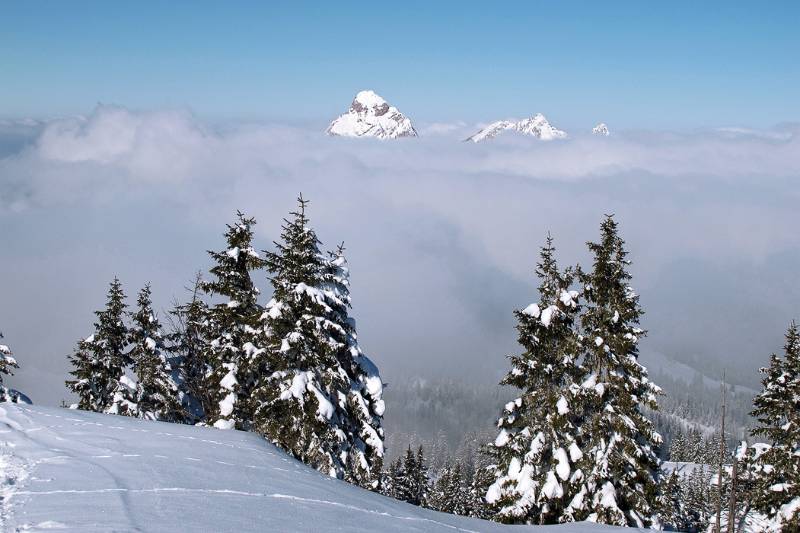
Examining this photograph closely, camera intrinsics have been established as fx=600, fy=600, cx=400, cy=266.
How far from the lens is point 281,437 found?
66.4 ft

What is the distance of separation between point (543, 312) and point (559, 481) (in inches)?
229

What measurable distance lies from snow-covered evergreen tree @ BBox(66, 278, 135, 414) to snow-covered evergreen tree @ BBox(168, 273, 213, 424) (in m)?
2.70

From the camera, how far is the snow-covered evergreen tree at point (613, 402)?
2009 centimetres

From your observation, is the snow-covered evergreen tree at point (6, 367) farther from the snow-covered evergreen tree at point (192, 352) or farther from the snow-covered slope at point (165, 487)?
the snow-covered slope at point (165, 487)

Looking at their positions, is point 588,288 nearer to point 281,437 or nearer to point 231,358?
point 281,437

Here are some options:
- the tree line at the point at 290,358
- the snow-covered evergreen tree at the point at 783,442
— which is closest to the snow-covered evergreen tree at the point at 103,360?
the tree line at the point at 290,358

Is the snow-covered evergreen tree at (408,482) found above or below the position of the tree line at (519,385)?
below

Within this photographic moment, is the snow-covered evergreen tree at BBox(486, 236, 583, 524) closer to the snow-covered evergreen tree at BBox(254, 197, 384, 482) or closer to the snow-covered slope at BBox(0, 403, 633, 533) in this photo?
the snow-covered evergreen tree at BBox(254, 197, 384, 482)

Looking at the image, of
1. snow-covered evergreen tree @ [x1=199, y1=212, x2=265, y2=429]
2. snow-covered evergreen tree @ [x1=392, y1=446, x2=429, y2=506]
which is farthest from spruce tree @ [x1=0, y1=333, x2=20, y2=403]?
→ snow-covered evergreen tree @ [x1=392, y1=446, x2=429, y2=506]

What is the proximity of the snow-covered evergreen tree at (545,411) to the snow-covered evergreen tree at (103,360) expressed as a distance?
18970mm

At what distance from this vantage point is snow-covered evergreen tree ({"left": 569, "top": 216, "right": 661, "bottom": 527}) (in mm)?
20094

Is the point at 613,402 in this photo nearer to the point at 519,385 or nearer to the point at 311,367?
the point at 519,385

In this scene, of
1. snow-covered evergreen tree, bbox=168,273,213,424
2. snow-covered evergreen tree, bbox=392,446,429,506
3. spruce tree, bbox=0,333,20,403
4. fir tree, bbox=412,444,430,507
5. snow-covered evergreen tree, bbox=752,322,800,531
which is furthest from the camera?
fir tree, bbox=412,444,430,507

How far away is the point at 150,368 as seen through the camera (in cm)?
2798
